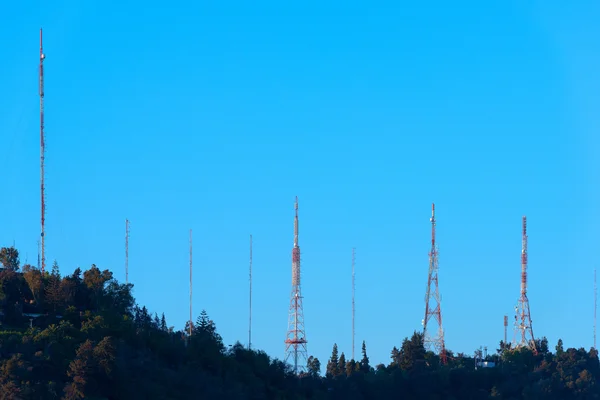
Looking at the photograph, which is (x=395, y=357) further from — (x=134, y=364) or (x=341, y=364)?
(x=134, y=364)

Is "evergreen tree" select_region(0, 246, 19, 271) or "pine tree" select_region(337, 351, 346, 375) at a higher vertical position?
"evergreen tree" select_region(0, 246, 19, 271)

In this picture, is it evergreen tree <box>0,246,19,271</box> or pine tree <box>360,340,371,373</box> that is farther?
pine tree <box>360,340,371,373</box>

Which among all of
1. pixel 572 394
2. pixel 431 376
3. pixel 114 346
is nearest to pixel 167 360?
pixel 114 346

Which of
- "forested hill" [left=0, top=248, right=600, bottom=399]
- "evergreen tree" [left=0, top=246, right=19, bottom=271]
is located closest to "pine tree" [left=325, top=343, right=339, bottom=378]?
"forested hill" [left=0, top=248, right=600, bottom=399]

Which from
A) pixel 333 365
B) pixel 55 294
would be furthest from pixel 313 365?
pixel 55 294

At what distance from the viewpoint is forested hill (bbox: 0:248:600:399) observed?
212ft

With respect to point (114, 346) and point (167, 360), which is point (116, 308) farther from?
point (114, 346)

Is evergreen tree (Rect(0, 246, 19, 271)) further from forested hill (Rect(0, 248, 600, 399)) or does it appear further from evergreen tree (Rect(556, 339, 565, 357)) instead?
evergreen tree (Rect(556, 339, 565, 357))

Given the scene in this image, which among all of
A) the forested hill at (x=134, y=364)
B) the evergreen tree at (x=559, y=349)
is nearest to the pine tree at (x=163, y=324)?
the forested hill at (x=134, y=364)

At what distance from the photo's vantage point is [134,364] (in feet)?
220

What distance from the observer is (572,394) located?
11319 cm

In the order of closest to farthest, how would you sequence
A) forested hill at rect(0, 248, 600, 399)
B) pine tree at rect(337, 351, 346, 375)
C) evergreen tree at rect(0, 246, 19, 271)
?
forested hill at rect(0, 248, 600, 399) < evergreen tree at rect(0, 246, 19, 271) < pine tree at rect(337, 351, 346, 375)

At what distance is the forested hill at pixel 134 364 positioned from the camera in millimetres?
64625

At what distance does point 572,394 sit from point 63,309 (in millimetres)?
56029
